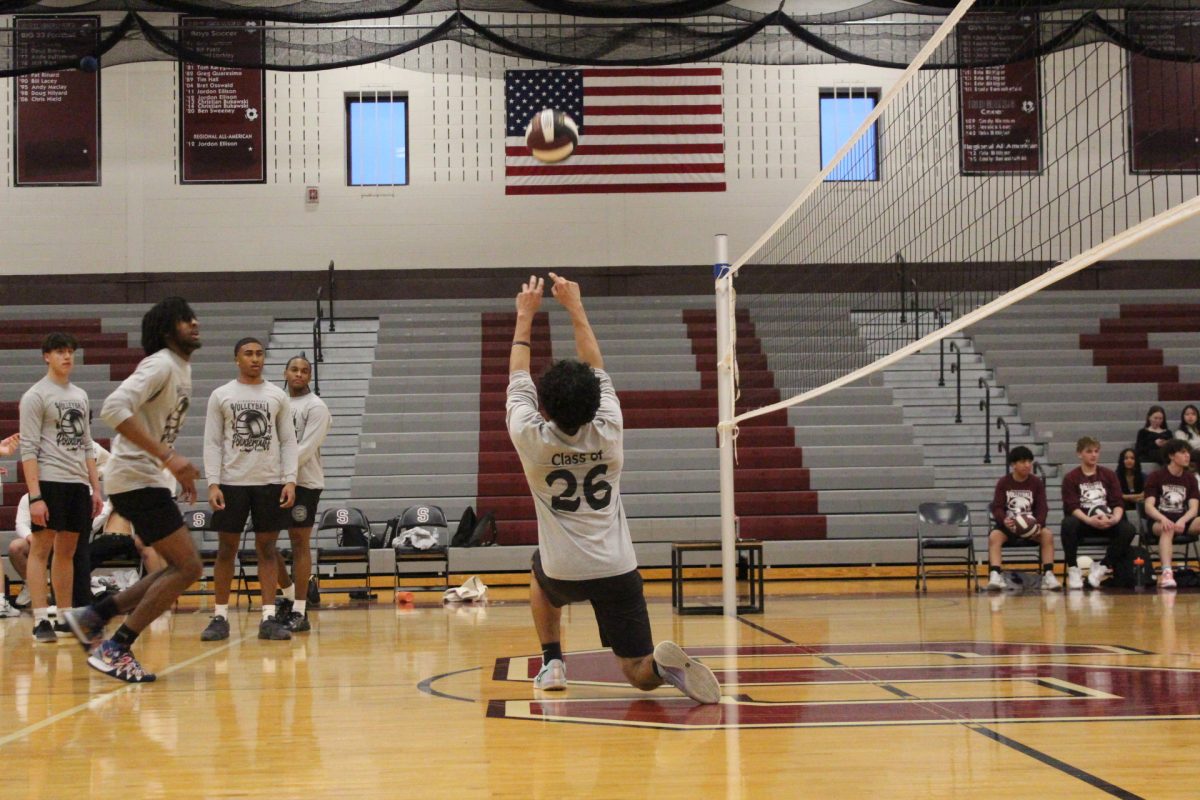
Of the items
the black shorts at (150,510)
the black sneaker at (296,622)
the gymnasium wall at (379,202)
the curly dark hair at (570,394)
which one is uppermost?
the gymnasium wall at (379,202)

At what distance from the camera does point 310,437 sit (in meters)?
7.91

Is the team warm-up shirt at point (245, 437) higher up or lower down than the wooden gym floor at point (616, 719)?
higher up

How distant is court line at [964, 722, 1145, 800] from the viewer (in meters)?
2.96

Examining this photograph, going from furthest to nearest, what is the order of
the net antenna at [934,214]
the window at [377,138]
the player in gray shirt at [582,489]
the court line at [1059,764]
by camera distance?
the window at [377,138], the net antenna at [934,214], the player in gray shirt at [582,489], the court line at [1059,764]

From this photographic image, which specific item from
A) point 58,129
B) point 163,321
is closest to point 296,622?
point 163,321

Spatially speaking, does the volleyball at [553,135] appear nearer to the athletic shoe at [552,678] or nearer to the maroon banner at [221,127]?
the athletic shoe at [552,678]

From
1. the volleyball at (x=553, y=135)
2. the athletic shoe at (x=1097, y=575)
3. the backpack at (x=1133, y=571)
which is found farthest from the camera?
the backpack at (x=1133, y=571)

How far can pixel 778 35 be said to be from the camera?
12969mm

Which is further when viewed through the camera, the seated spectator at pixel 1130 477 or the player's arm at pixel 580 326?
the seated spectator at pixel 1130 477

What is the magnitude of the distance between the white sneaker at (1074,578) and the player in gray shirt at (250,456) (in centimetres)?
664

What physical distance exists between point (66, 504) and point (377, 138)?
1087cm

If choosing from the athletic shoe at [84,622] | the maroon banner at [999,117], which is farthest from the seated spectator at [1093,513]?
the athletic shoe at [84,622]

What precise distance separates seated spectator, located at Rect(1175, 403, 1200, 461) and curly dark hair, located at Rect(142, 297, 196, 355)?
10028mm

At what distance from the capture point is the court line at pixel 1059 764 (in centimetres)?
296
